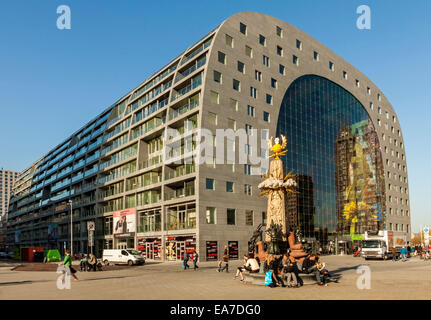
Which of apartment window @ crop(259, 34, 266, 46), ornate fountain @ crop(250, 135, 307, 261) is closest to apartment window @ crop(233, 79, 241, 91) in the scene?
apartment window @ crop(259, 34, 266, 46)

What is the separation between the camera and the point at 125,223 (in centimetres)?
6056

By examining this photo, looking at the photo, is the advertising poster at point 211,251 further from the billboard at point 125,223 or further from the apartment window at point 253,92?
the apartment window at point 253,92

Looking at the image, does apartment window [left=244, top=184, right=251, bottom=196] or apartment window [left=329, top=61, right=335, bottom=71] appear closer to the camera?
apartment window [left=244, top=184, right=251, bottom=196]

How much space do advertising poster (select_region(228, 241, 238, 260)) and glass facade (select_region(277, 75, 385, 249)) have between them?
10.3 metres

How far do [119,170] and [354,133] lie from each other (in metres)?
46.1

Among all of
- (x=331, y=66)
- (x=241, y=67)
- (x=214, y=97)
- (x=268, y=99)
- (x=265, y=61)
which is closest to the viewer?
(x=214, y=97)

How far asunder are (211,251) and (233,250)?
377 centimetres

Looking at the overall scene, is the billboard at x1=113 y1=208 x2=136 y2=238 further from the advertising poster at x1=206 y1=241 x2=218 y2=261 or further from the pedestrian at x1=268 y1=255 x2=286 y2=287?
the pedestrian at x1=268 y1=255 x2=286 y2=287

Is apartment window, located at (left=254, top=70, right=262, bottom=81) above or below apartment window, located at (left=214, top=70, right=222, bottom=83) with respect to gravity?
above

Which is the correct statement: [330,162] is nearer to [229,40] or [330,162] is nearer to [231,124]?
[231,124]

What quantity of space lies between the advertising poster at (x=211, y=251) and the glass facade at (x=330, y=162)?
45.1ft

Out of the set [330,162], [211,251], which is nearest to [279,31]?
[330,162]

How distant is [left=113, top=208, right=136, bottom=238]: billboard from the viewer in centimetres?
5863
